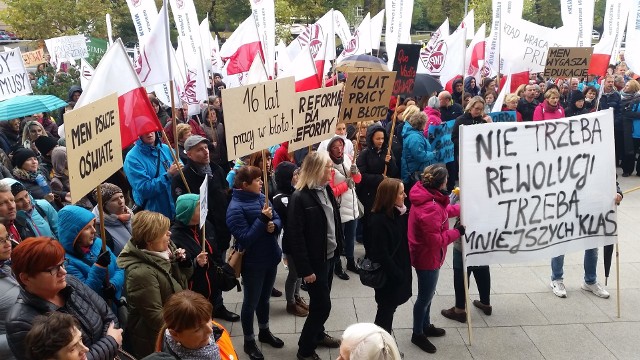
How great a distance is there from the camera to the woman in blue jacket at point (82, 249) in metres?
3.72

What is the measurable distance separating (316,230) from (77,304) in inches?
80.7

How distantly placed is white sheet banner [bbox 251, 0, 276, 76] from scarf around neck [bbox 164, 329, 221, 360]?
353 inches

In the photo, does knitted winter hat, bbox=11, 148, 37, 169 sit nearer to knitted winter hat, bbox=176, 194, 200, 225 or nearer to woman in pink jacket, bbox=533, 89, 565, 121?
knitted winter hat, bbox=176, 194, 200, 225

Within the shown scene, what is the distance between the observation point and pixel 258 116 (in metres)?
4.74

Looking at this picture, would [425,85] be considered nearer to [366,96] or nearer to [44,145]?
[366,96]

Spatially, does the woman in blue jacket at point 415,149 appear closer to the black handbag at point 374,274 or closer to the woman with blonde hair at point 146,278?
the black handbag at point 374,274

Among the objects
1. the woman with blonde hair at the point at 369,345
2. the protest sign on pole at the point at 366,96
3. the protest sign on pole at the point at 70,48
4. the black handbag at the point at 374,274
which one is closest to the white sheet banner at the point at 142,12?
the protest sign on pole at the point at 366,96

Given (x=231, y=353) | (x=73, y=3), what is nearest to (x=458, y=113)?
(x=231, y=353)

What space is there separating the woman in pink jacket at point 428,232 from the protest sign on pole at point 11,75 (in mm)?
7976

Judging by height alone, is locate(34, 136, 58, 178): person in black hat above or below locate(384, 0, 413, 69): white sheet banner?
below

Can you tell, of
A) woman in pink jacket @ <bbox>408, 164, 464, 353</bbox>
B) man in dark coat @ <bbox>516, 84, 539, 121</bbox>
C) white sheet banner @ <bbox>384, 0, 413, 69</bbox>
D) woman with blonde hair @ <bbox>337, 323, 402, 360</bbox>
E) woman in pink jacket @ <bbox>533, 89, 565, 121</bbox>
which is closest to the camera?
woman with blonde hair @ <bbox>337, 323, 402, 360</bbox>

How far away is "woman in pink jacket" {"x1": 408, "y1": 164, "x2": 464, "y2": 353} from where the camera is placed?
15.7ft

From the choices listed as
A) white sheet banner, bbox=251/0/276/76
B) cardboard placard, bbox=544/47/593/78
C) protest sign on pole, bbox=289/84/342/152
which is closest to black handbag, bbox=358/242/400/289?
protest sign on pole, bbox=289/84/342/152

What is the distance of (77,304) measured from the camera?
3.03 meters
